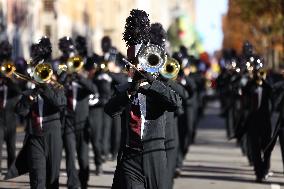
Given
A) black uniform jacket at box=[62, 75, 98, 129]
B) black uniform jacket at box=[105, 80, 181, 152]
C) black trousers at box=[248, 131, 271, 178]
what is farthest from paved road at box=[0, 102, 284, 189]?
black uniform jacket at box=[105, 80, 181, 152]

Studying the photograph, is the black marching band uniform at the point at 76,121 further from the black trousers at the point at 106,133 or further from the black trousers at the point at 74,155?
the black trousers at the point at 106,133

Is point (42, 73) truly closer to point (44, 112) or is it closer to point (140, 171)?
point (44, 112)

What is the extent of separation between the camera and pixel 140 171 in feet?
29.3

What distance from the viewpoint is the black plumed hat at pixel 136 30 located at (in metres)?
9.21

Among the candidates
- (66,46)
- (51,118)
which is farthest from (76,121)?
(51,118)

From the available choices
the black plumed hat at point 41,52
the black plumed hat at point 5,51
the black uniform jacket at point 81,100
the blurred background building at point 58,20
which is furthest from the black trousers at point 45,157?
the blurred background building at point 58,20

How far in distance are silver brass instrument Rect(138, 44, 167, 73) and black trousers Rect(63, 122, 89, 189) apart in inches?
196

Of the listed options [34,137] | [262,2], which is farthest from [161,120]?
[262,2]

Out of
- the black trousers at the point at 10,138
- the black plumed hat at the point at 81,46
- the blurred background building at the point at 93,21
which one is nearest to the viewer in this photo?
the black plumed hat at the point at 81,46

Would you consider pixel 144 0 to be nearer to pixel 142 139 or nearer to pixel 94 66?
pixel 94 66

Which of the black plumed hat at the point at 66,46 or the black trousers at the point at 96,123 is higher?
the black plumed hat at the point at 66,46

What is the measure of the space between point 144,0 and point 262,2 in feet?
200

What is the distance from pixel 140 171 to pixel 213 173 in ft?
27.4

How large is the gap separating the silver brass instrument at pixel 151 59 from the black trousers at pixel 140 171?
796 mm
